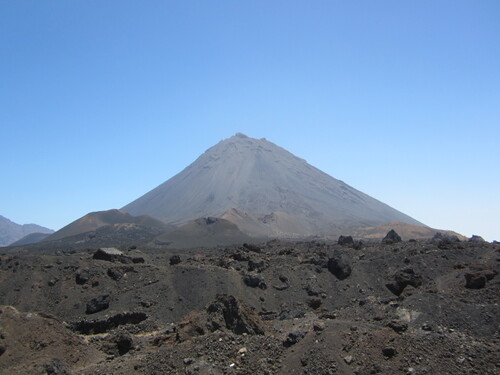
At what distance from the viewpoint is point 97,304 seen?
20.3 m

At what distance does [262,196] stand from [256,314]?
11215 cm

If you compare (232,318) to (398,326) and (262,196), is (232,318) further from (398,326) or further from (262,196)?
(262,196)

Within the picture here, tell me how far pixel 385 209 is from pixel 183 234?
9733 cm

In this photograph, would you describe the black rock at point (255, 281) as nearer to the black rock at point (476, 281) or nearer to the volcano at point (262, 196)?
the black rock at point (476, 281)

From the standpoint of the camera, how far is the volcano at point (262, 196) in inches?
4013

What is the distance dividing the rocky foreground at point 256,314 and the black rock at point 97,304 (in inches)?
2.1

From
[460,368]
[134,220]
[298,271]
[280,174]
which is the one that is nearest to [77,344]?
[460,368]

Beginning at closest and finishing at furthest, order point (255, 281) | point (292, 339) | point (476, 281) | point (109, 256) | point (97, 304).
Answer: point (292, 339) < point (476, 281) < point (97, 304) < point (255, 281) < point (109, 256)

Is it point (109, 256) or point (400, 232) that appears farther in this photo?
point (400, 232)

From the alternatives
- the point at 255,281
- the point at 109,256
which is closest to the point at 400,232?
the point at 255,281

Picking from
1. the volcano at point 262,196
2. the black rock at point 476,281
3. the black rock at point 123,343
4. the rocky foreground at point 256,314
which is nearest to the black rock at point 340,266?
the rocky foreground at point 256,314

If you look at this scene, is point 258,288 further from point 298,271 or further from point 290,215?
point 290,215

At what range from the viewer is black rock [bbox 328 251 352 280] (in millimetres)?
24248

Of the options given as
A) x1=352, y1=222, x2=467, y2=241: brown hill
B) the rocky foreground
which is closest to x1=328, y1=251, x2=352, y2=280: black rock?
the rocky foreground
